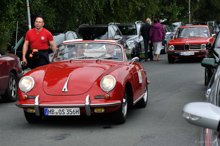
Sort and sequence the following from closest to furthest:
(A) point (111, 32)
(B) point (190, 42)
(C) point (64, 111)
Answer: (C) point (64, 111) → (A) point (111, 32) → (B) point (190, 42)

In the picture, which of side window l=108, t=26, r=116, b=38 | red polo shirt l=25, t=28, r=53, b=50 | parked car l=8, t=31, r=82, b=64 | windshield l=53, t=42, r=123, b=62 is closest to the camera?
windshield l=53, t=42, r=123, b=62

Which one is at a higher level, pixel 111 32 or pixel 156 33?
pixel 111 32

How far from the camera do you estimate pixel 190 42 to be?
20375mm

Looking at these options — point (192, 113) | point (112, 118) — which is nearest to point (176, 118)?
point (112, 118)

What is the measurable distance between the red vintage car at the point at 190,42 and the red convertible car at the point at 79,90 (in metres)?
12.0

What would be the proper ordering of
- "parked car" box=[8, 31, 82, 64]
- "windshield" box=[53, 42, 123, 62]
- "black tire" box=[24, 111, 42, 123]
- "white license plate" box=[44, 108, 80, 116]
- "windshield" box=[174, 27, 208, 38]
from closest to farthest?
"white license plate" box=[44, 108, 80, 116] < "black tire" box=[24, 111, 42, 123] < "windshield" box=[53, 42, 123, 62] < "parked car" box=[8, 31, 82, 64] < "windshield" box=[174, 27, 208, 38]

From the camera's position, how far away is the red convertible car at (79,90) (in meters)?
7.36

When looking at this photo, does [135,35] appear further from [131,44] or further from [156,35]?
[131,44]

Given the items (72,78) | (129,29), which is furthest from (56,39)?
(129,29)

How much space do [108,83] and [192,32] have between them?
47.8 ft

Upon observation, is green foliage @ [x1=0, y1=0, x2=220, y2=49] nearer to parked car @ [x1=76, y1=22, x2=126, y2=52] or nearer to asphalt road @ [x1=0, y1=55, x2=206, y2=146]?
parked car @ [x1=76, y1=22, x2=126, y2=52]

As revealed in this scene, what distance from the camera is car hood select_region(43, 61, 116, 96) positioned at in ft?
24.7

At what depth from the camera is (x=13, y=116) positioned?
9.00m

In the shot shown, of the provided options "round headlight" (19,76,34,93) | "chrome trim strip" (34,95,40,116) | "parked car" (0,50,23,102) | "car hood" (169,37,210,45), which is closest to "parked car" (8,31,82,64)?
"parked car" (0,50,23,102)
